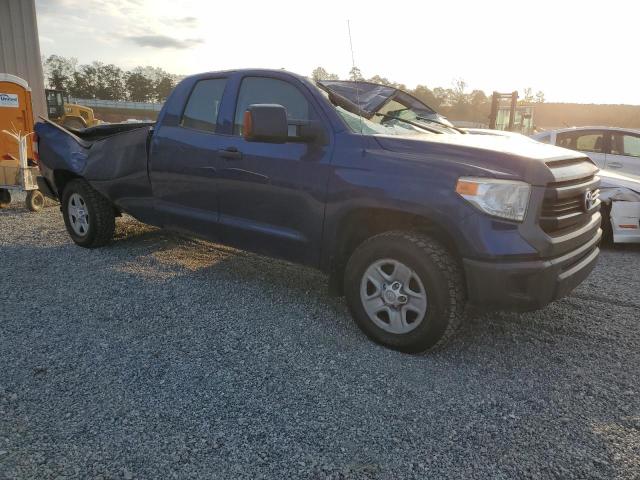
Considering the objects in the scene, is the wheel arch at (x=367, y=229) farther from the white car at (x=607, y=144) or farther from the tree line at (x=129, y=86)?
the tree line at (x=129, y=86)

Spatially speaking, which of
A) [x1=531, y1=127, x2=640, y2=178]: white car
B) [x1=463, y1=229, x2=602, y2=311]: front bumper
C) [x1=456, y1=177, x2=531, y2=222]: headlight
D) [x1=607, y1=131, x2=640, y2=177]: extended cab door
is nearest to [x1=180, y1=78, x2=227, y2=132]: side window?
[x1=456, y1=177, x2=531, y2=222]: headlight

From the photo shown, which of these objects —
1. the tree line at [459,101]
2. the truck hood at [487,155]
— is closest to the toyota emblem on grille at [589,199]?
the truck hood at [487,155]

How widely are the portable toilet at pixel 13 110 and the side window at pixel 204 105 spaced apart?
19.6 ft

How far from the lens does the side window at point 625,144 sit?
7648 mm

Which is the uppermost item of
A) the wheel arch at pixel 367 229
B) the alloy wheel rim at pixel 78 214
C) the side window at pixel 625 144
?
the side window at pixel 625 144

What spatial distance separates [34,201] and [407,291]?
6.84m

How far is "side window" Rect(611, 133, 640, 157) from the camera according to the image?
25.1 feet

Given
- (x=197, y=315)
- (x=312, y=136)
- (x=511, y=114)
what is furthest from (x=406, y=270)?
(x=511, y=114)

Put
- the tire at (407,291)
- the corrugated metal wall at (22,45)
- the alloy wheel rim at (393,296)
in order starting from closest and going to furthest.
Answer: the tire at (407,291)
the alloy wheel rim at (393,296)
the corrugated metal wall at (22,45)

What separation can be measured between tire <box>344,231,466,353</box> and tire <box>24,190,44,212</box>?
6.33 meters

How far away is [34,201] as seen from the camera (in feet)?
25.2

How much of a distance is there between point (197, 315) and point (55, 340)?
0.96 m

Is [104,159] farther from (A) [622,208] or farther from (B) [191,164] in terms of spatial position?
(A) [622,208]

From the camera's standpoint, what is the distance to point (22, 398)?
2.61m
